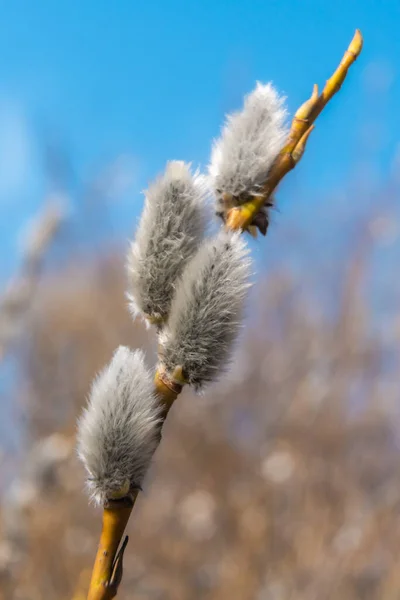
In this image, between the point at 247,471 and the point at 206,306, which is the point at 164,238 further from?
the point at 247,471

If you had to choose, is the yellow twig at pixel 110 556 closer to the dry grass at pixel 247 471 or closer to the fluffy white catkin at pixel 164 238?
the fluffy white catkin at pixel 164 238

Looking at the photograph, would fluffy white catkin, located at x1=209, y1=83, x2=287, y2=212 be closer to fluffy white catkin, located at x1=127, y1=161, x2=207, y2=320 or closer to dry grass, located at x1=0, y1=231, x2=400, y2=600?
fluffy white catkin, located at x1=127, y1=161, x2=207, y2=320

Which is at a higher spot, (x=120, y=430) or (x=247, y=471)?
(x=247, y=471)

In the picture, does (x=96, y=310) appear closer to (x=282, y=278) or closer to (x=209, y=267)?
(x=282, y=278)

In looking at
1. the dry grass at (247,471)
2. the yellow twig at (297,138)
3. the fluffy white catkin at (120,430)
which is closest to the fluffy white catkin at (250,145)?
the yellow twig at (297,138)

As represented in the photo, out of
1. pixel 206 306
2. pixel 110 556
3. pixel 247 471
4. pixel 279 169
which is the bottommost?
pixel 110 556

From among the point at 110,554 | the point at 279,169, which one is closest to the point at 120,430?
the point at 110,554

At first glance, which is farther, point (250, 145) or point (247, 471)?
point (247, 471)
